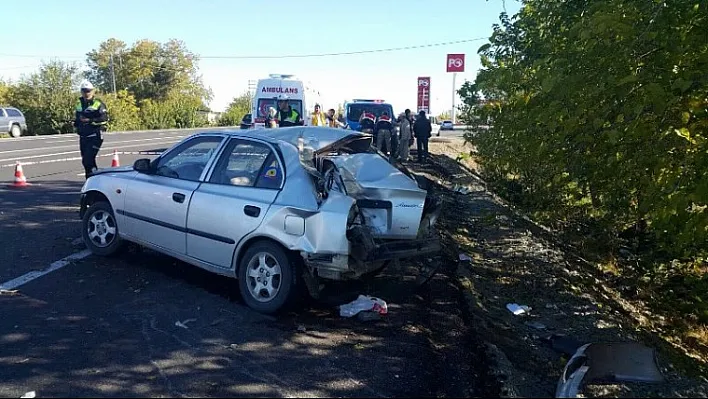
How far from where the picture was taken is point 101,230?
22.8 ft

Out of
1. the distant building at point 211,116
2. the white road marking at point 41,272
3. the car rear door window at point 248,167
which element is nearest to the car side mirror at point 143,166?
the car rear door window at point 248,167

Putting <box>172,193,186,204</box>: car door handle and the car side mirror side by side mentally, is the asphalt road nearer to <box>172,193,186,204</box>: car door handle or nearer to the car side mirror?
<box>172,193,186,204</box>: car door handle

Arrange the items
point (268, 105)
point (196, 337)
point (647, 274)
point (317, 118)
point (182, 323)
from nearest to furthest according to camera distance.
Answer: point (196, 337) → point (182, 323) → point (647, 274) → point (317, 118) → point (268, 105)

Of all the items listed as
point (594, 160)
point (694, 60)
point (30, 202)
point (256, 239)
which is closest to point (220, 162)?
point (256, 239)

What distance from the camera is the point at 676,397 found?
4.03 metres

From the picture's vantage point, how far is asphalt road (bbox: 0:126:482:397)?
13.1ft

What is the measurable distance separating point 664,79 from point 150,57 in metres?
88.0

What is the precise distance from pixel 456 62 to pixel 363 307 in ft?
91.9

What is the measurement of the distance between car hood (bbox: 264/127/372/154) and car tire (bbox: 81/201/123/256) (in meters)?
2.16

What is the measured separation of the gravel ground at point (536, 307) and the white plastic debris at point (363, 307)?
0.82 metres

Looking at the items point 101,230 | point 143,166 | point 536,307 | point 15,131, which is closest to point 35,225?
point 101,230

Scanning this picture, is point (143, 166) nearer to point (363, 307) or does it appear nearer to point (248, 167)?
point (248, 167)

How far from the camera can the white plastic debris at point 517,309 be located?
6005mm

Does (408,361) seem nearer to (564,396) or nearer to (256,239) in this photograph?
(564,396)
